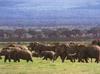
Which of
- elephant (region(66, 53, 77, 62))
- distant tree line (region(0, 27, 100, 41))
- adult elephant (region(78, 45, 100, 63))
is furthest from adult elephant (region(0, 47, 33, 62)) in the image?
distant tree line (region(0, 27, 100, 41))

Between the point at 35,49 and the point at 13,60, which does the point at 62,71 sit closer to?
the point at 13,60

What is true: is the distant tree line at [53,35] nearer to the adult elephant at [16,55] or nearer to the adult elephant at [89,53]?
the adult elephant at [89,53]

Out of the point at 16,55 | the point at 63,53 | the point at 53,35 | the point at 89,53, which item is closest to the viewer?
the point at 16,55

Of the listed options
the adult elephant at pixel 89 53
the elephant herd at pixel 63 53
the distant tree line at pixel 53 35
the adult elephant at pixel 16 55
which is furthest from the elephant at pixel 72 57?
the distant tree line at pixel 53 35

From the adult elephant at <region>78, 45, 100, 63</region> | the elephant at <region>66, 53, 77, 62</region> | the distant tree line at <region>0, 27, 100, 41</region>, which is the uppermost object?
the adult elephant at <region>78, 45, 100, 63</region>

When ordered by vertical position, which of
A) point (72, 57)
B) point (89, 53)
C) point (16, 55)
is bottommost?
point (72, 57)

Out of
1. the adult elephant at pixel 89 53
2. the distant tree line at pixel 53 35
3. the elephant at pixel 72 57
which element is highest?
the adult elephant at pixel 89 53

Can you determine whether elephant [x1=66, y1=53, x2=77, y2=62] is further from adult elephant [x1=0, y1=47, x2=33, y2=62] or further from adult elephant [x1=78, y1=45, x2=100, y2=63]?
adult elephant [x1=0, y1=47, x2=33, y2=62]

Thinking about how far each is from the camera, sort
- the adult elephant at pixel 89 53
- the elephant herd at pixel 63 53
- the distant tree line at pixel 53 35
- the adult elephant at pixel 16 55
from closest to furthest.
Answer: the adult elephant at pixel 16 55 < the elephant herd at pixel 63 53 < the adult elephant at pixel 89 53 < the distant tree line at pixel 53 35

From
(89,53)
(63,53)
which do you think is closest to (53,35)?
(63,53)

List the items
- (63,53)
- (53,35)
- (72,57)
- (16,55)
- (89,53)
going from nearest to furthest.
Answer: (16,55) → (89,53) → (72,57) → (63,53) → (53,35)

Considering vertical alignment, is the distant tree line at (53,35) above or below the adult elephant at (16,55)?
below

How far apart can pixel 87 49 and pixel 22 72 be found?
1086 centimetres

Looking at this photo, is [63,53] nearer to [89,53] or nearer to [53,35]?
[89,53]
